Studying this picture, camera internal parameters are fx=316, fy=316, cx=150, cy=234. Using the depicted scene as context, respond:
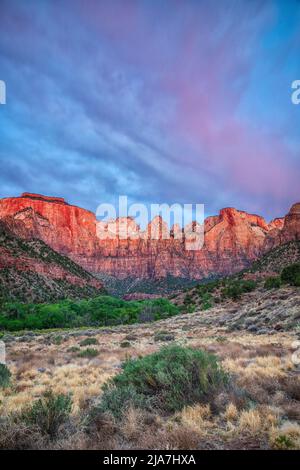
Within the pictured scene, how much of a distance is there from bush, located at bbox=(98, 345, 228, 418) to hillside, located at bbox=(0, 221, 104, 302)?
209 ft

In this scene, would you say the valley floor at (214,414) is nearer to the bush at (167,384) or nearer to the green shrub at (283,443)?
the green shrub at (283,443)

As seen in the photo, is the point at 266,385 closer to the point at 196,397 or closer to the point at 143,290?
the point at 196,397

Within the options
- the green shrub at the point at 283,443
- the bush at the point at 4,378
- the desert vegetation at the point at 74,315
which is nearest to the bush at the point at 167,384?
the green shrub at the point at 283,443

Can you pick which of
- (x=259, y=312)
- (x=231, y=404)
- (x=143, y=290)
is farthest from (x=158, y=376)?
(x=143, y=290)

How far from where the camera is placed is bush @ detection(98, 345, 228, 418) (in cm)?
659

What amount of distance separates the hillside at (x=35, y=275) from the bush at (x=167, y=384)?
63.7 meters

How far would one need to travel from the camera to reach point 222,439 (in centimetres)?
517

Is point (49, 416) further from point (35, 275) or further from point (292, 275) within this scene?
point (35, 275)

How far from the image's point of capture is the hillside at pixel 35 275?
71.6 m

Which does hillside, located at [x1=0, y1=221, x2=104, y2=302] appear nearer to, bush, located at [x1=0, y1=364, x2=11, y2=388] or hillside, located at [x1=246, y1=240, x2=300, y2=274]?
hillside, located at [x1=246, y1=240, x2=300, y2=274]

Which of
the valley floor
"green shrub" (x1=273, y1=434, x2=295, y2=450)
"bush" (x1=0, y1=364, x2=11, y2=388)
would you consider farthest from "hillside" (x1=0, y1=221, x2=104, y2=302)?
"green shrub" (x1=273, y1=434, x2=295, y2=450)

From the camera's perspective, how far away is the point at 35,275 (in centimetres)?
8062

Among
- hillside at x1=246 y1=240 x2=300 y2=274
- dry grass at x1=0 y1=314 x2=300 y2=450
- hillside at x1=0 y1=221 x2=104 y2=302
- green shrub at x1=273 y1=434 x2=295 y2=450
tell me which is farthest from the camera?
hillside at x1=246 y1=240 x2=300 y2=274

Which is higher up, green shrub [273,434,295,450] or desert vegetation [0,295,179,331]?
green shrub [273,434,295,450]
